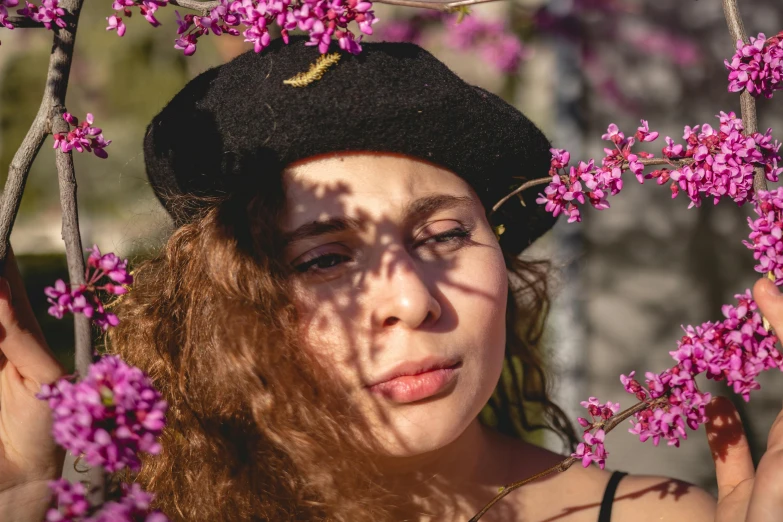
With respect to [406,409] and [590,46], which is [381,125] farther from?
[590,46]

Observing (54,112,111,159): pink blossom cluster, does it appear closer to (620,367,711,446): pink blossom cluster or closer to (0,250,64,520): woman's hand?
(0,250,64,520): woman's hand

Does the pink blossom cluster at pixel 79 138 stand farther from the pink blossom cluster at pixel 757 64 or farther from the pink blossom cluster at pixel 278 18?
the pink blossom cluster at pixel 757 64

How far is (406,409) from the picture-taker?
5.76ft

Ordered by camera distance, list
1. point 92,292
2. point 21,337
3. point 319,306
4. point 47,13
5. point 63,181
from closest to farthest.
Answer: point 92,292 → point 63,181 → point 47,13 → point 21,337 → point 319,306

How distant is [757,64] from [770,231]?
0.34m

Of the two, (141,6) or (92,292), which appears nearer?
(92,292)

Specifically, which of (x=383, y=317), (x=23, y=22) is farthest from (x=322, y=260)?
(x=23, y=22)

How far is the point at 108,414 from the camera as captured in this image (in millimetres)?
1100

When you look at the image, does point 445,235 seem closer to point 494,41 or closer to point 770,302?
point 770,302

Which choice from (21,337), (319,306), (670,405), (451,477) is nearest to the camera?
(670,405)

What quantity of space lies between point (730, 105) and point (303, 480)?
323 centimetres

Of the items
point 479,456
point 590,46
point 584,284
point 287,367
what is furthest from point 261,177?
point 590,46

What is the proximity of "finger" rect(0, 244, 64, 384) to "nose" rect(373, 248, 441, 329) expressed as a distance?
720mm

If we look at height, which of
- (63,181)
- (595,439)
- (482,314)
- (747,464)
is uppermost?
(63,181)
